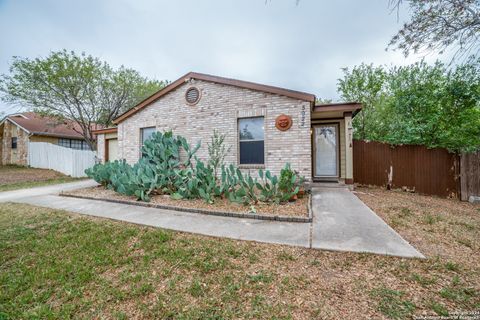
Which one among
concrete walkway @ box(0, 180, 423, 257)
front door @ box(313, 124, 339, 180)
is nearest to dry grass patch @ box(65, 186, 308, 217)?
concrete walkway @ box(0, 180, 423, 257)

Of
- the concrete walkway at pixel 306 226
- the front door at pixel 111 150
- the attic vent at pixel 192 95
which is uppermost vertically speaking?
the attic vent at pixel 192 95

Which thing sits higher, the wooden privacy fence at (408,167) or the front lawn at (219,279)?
the wooden privacy fence at (408,167)

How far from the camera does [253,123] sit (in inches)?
288

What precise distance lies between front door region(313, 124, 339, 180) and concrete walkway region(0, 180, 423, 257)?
111 inches

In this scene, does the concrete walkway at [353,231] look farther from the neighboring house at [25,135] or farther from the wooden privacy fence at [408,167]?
the neighboring house at [25,135]

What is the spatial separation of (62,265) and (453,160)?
1083cm

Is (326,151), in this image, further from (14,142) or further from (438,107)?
(14,142)

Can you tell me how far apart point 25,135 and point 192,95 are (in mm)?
16653

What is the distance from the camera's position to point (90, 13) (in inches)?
335

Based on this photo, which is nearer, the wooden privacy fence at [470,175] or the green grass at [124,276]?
the green grass at [124,276]

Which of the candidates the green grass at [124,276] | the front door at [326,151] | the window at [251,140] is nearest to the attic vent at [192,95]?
the window at [251,140]

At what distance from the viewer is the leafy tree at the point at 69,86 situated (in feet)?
40.5

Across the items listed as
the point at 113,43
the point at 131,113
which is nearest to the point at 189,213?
the point at 131,113

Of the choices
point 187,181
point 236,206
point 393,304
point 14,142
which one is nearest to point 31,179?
point 14,142
